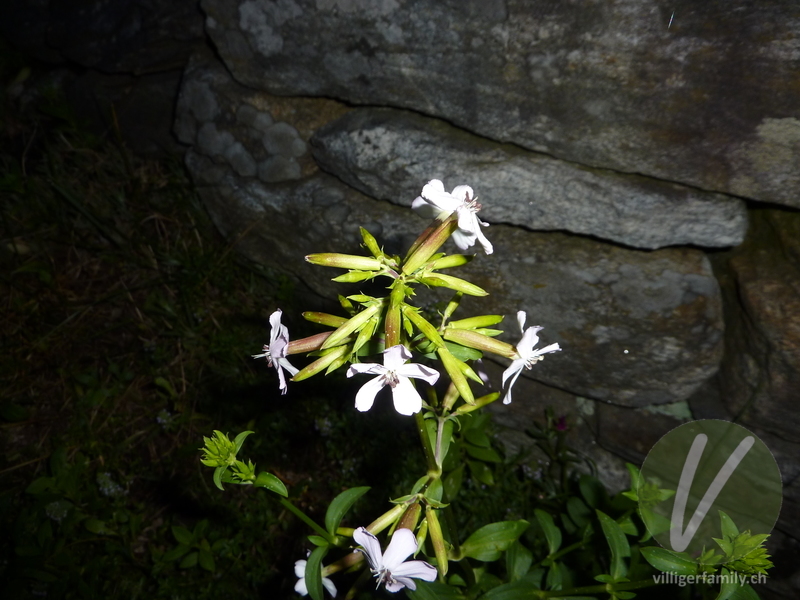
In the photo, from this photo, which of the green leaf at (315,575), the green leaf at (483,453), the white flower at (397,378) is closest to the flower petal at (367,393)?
the white flower at (397,378)

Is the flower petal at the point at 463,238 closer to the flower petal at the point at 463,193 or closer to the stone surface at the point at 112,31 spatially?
the flower petal at the point at 463,193

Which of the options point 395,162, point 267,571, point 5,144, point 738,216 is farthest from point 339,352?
point 5,144

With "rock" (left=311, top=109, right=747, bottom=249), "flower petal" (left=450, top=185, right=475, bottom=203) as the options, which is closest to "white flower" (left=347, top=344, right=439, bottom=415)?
"flower petal" (left=450, top=185, right=475, bottom=203)

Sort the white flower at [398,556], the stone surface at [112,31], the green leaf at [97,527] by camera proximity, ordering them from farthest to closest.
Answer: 1. the stone surface at [112,31]
2. the green leaf at [97,527]
3. the white flower at [398,556]

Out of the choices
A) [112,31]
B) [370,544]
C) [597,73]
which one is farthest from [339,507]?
[112,31]

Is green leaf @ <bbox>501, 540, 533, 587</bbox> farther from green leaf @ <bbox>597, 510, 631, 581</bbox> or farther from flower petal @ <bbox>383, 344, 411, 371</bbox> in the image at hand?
flower petal @ <bbox>383, 344, 411, 371</bbox>

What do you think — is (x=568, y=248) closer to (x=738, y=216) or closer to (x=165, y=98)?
(x=738, y=216)
